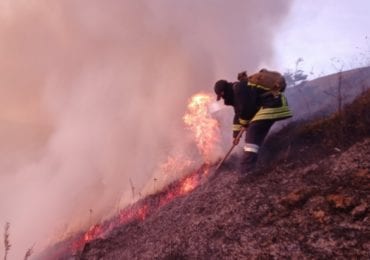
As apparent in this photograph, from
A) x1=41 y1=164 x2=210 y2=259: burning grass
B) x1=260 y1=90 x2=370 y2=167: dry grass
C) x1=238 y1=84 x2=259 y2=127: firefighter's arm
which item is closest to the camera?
x1=260 y1=90 x2=370 y2=167: dry grass

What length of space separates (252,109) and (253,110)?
0.10 ft

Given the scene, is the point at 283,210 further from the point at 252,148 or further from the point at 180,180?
the point at 180,180

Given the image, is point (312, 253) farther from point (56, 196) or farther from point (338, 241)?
point (56, 196)

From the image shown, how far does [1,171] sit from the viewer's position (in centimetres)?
2911

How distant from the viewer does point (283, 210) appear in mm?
5738

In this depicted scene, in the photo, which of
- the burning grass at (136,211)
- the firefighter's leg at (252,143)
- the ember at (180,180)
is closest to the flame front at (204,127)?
the ember at (180,180)

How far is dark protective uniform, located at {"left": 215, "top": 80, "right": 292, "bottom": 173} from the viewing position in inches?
308

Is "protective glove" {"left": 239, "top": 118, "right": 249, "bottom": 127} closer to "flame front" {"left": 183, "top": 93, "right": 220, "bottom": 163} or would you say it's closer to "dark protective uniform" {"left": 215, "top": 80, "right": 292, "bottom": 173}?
"dark protective uniform" {"left": 215, "top": 80, "right": 292, "bottom": 173}

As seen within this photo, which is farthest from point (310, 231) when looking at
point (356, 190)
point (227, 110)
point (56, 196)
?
point (56, 196)

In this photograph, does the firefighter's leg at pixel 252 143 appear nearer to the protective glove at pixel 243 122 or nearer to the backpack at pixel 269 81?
the protective glove at pixel 243 122

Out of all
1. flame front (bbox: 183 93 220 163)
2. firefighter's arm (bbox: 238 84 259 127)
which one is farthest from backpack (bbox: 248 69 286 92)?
flame front (bbox: 183 93 220 163)

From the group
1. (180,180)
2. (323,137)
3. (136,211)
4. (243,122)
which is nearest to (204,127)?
(180,180)

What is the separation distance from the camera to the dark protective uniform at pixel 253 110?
25.7ft

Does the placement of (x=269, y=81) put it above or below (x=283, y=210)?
above
